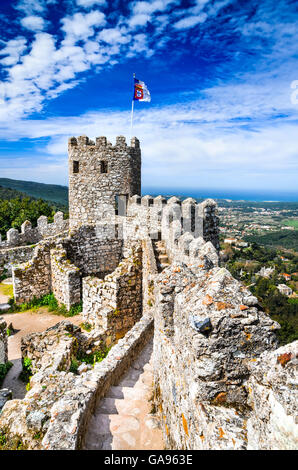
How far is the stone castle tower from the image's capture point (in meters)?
11.2

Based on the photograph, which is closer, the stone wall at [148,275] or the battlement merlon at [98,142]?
the stone wall at [148,275]

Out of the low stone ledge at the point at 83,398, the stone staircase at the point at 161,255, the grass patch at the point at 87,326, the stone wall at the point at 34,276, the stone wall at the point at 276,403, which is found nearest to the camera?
the stone wall at the point at 276,403

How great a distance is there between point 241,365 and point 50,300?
9.91 meters

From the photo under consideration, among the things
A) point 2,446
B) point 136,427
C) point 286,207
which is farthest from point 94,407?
point 286,207

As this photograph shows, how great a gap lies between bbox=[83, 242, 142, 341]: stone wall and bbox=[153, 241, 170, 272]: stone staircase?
582mm

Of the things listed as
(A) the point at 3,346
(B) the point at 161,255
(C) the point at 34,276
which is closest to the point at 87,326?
(A) the point at 3,346

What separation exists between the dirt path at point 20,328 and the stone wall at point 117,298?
55.9 inches

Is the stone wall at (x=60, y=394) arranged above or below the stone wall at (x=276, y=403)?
below

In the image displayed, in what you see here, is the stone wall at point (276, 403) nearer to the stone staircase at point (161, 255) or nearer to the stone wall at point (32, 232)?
the stone staircase at point (161, 255)

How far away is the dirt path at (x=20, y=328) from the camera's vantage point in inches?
263

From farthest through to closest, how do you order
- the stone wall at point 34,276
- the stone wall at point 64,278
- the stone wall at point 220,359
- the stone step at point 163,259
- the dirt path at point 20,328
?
the stone wall at point 34,276 → the stone wall at point 64,278 → the stone step at point 163,259 → the dirt path at point 20,328 → the stone wall at point 220,359

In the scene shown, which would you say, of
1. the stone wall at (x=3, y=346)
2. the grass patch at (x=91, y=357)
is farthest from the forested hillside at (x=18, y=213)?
the grass patch at (x=91, y=357)

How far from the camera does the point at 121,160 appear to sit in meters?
11.2

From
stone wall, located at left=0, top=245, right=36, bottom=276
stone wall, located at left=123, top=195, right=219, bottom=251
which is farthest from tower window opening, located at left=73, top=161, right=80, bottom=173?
stone wall, located at left=0, top=245, right=36, bottom=276
